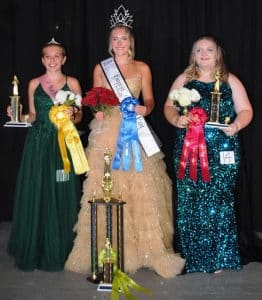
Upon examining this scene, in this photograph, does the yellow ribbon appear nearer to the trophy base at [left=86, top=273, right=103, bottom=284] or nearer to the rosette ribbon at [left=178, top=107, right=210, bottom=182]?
the trophy base at [left=86, top=273, right=103, bottom=284]

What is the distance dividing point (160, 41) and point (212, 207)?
1411 millimetres

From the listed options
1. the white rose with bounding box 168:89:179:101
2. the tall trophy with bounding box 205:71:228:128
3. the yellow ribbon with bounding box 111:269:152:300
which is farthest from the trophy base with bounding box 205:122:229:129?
the yellow ribbon with bounding box 111:269:152:300

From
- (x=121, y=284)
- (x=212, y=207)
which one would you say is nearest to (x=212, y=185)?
(x=212, y=207)

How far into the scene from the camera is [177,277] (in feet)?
10.3

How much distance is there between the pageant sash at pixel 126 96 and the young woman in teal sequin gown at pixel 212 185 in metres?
0.17

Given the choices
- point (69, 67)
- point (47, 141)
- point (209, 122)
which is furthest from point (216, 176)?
point (69, 67)

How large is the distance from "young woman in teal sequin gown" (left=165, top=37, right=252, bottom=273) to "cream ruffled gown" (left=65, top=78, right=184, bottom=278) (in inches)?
6.7

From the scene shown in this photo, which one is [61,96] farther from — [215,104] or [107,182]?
[215,104]

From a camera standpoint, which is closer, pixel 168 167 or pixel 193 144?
pixel 193 144

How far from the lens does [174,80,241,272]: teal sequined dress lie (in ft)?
10.6

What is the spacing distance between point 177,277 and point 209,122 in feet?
3.18

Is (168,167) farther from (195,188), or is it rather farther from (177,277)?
(177,277)

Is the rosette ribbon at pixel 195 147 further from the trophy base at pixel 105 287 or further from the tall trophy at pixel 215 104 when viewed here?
the trophy base at pixel 105 287

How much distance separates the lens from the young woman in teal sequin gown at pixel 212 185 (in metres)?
3.21
